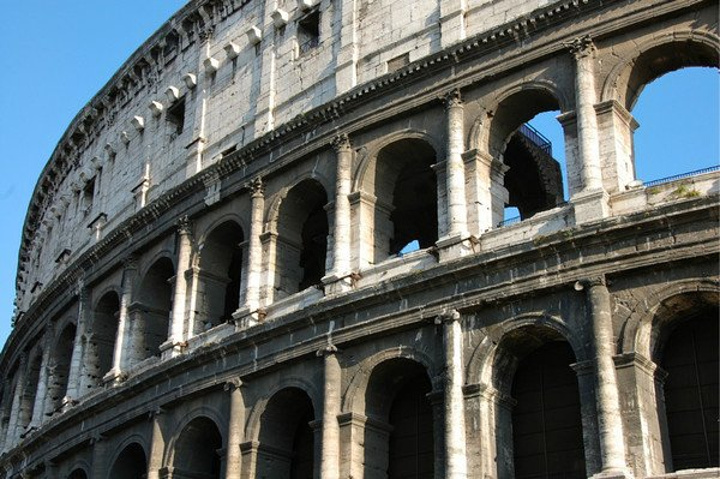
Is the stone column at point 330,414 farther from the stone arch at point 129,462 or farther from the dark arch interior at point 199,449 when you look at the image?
the stone arch at point 129,462

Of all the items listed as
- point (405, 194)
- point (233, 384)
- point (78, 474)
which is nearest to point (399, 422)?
point (233, 384)

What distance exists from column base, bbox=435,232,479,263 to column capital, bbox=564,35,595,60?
11.9 ft

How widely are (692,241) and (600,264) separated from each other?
1.44 metres

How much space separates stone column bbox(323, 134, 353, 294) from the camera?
2081cm

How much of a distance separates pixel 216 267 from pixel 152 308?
2.59 metres

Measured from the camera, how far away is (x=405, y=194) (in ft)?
80.5

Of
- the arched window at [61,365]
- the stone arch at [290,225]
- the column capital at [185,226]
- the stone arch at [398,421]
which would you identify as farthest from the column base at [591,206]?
the arched window at [61,365]

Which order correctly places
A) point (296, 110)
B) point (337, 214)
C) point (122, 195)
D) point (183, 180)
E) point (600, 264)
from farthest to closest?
1. point (122, 195)
2. point (183, 180)
3. point (296, 110)
4. point (337, 214)
5. point (600, 264)

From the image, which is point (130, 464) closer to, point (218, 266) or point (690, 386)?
point (218, 266)

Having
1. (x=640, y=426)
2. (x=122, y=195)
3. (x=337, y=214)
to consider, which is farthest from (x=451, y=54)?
(x=122, y=195)

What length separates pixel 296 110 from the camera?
24.1 metres

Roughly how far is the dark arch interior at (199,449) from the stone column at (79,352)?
19.1 feet

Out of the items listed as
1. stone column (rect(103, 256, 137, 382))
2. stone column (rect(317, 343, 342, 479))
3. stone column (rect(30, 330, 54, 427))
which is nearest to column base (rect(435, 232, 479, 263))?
stone column (rect(317, 343, 342, 479))

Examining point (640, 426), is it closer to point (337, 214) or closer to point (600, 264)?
point (600, 264)
